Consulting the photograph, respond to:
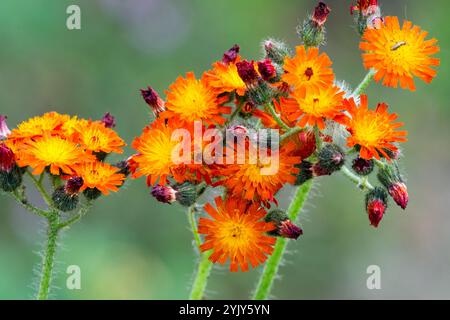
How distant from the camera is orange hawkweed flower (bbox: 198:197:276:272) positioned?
2.56m

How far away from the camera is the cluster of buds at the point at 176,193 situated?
2.59 metres

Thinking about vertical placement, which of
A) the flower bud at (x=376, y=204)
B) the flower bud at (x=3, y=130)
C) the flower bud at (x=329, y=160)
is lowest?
the flower bud at (x=376, y=204)

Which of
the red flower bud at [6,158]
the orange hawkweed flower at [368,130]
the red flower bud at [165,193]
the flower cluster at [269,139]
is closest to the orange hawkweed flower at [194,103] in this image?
the flower cluster at [269,139]

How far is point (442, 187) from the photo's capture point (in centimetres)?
689

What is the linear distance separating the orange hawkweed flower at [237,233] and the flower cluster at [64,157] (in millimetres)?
369

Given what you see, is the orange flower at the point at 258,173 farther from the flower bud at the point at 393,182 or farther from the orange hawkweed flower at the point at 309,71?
the flower bud at the point at 393,182

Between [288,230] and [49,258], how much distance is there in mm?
882

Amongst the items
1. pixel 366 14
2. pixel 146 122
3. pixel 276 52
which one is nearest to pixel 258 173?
pixel 276 52

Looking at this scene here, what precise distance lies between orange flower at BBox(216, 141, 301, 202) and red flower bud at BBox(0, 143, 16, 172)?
0.77 m

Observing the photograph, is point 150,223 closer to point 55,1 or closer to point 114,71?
point 114,71

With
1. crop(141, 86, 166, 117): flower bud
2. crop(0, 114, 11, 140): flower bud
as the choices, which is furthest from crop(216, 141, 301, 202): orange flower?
crop(0, 114, 11, 140): flower bud

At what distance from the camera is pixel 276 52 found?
9.20 ft

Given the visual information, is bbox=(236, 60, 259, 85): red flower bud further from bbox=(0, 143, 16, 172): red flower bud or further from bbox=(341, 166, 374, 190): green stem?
bbox=(0, 143, 16, 172): red flower bud

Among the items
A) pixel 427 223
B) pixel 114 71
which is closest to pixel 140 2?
pixel 114 71
